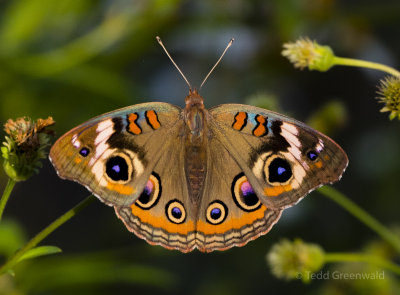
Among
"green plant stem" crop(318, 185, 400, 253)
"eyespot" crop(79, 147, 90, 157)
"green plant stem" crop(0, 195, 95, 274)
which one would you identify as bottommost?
"green plant stem" crop(318, 185, 400, 253)

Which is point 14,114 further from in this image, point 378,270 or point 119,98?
point 378,270

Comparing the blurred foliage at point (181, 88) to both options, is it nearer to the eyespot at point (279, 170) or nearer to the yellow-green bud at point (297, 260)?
the yellow-green bud at point (297, 260)

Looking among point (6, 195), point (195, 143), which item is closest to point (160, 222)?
point (195, 143)

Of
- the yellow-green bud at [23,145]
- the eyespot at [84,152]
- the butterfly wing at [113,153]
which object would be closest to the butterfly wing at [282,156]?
the butterfly wing at [113,153]

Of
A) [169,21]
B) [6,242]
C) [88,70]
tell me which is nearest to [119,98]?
[88,70]

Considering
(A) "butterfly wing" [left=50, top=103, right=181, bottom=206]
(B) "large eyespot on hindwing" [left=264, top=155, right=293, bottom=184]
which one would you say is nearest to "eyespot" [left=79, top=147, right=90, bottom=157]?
(A) "butterfly wing" [left=50, top=103, right=181, bottom=206]

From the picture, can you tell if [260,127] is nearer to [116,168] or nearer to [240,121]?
[240,121]

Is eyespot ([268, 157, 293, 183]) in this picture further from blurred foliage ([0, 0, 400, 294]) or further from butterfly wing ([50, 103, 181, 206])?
blurred foliage ([0, 0, 400, 294])
